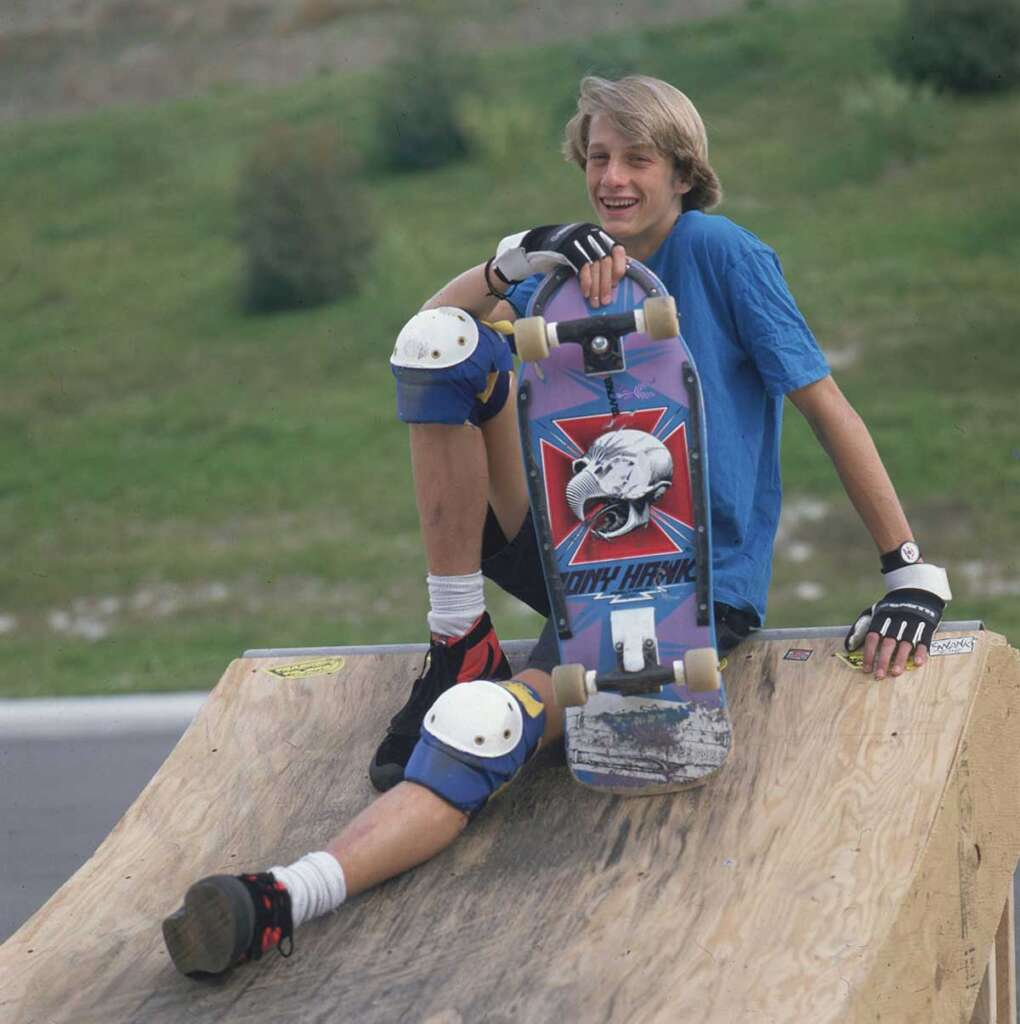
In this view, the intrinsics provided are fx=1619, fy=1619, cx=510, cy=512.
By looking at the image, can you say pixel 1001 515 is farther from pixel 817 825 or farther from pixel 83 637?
pixel 817 825

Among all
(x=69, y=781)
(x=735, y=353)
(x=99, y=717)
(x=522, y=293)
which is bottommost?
(x=69, y=781)

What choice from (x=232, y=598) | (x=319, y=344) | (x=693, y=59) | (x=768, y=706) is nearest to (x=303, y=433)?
(x=319, y=344)

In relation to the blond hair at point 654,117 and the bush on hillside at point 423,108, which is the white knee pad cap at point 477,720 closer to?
the blond hair at point 654,117

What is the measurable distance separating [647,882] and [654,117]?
148 cm

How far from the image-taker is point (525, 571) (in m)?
3.51

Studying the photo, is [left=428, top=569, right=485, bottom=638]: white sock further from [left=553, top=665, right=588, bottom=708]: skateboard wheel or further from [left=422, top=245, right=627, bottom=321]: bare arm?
[left=422, top=245, right=627, bottom=321]: bare arm

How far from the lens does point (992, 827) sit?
10.4 feet

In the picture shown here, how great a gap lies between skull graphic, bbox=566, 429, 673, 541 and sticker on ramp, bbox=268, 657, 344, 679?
95 centimetres

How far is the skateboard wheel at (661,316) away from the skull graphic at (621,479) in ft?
0.68

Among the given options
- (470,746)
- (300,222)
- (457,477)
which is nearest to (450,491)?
(457,477)

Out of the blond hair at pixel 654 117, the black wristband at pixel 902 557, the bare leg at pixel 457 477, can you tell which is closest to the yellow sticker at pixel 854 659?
the black wristband at pixel 902 557

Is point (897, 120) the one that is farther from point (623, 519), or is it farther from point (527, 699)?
point (527, 699)

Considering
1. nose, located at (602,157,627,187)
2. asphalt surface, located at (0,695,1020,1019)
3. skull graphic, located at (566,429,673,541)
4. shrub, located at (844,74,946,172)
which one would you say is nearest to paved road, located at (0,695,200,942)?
asphalt surface, located at (0,695,1020,1019)

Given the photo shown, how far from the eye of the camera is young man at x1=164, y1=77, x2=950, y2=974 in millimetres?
3018
